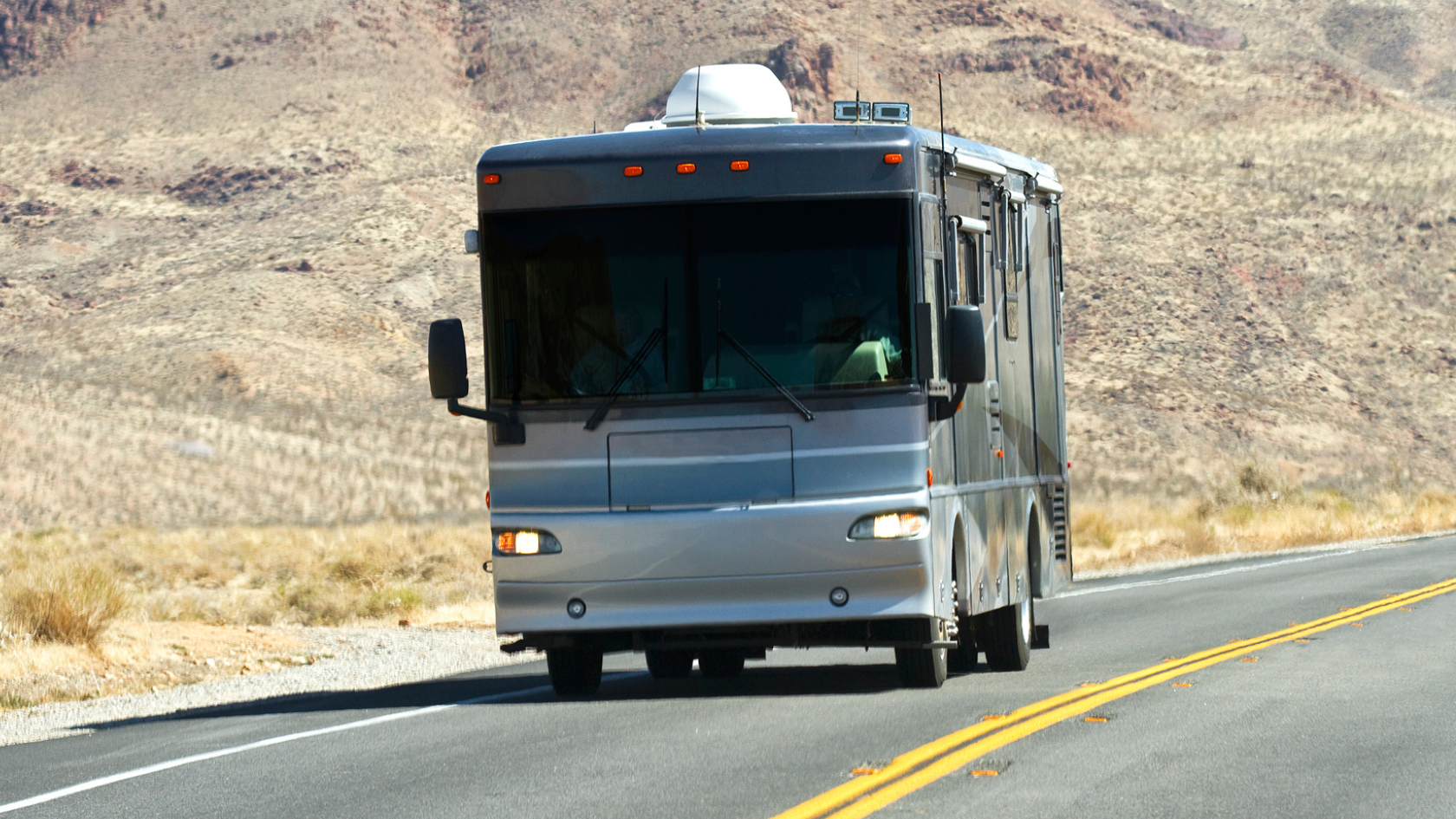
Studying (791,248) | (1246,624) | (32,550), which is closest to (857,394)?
(791,248)

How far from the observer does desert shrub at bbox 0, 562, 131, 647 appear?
58.8ft

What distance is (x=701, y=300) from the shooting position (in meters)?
11.4

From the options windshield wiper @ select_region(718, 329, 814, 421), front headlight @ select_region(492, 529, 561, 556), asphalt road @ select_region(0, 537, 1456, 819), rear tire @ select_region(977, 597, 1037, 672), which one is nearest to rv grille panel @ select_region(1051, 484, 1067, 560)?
asphalt road @ select_region(0, 537, 1456, 819)

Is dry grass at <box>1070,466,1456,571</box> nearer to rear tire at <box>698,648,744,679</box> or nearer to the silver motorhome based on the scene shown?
rear tire at <box>698,648,744,679</box>

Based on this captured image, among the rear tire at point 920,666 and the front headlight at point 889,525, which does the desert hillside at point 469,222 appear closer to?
the rear tire at point 920,666

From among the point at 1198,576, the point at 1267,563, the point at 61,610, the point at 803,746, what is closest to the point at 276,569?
the point at 61,610

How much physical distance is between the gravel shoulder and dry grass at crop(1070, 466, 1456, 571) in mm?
14946

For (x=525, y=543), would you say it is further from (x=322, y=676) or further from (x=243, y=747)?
(x=322, y=676)

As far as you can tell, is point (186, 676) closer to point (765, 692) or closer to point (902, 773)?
point (765, 692)

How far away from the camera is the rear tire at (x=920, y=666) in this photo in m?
12.2

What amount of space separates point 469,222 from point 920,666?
201 ft

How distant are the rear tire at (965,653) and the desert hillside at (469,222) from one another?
33.6 m

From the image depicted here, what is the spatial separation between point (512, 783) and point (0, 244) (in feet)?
230

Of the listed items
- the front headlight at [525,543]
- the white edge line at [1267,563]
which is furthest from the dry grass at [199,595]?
the white edge line at [1267,563]
